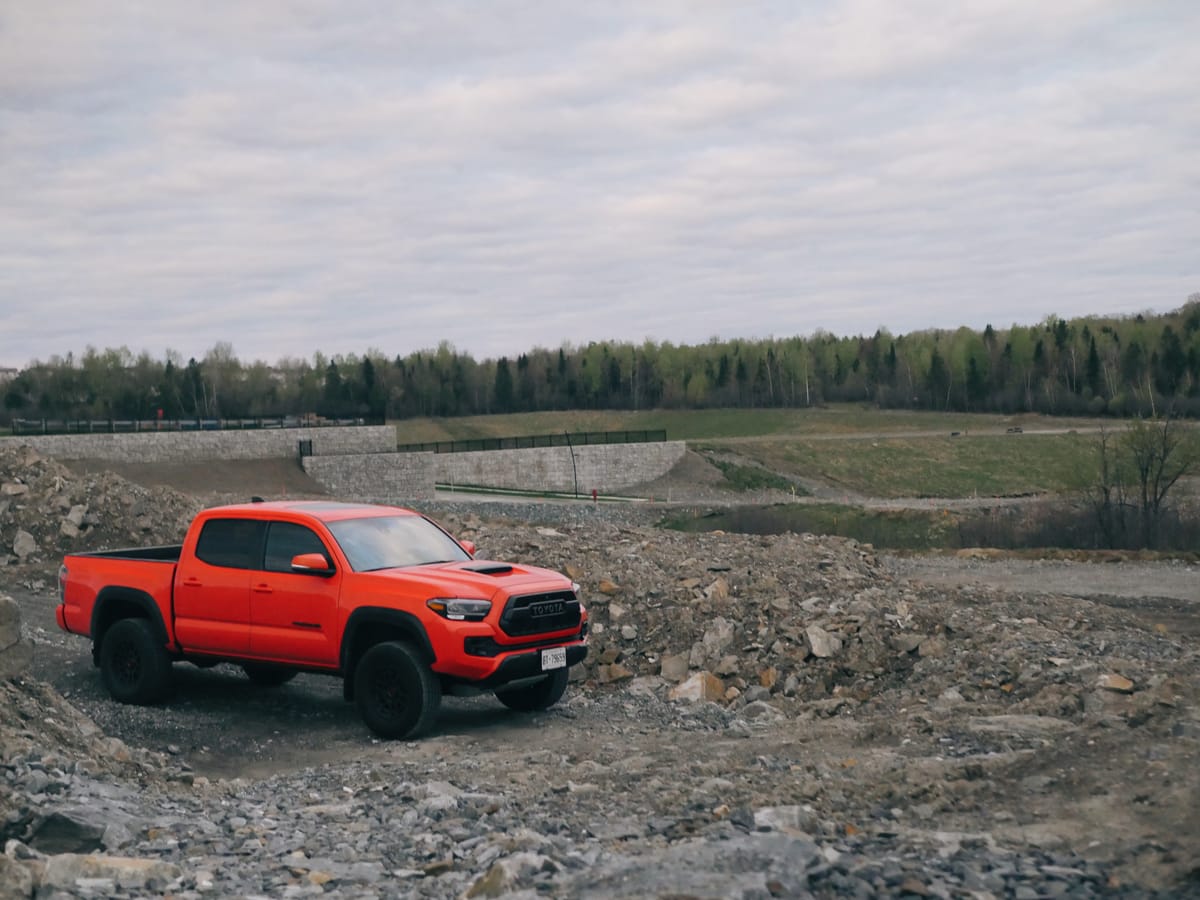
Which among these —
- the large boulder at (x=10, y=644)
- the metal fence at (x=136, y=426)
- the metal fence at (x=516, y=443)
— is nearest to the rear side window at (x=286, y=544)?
the large boulder at (x=10, y=644)

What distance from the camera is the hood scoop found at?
10945 mm

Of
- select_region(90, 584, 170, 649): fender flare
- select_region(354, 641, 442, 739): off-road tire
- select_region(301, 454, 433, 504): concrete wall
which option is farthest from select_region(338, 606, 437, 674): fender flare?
select_region(301, 454, 433, 504): concrete wall

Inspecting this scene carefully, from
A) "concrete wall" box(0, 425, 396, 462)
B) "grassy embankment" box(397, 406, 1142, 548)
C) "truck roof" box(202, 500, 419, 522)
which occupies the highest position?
"concrete wall" box(0, 425, 396, 462)

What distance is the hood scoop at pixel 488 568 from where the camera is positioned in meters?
10.9

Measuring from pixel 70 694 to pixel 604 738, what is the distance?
596 centimetres

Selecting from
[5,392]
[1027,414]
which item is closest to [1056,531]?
[1027,414]

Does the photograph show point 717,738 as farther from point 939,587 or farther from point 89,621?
point 939,587

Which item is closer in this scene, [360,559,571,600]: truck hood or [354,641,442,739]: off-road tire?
[354,641,442,739]: off-road tire

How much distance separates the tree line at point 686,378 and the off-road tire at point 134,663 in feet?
323

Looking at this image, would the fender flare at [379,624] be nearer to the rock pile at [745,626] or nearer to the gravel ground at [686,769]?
the gravel ground at [686,769]

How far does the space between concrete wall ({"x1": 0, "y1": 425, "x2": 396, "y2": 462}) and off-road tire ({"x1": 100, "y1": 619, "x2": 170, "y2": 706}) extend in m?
48.1

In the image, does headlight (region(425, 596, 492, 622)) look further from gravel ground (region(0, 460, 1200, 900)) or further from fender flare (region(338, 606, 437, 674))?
gravel ground (region(0, 460, 1200, 900))

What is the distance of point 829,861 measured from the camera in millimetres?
6270

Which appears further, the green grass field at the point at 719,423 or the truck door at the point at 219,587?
the green grass field at the point at 719,423
